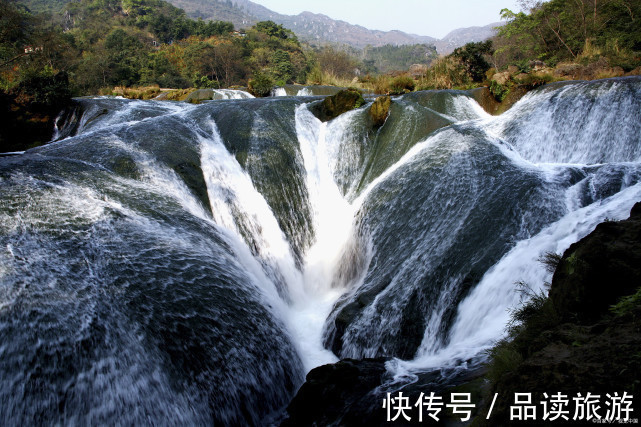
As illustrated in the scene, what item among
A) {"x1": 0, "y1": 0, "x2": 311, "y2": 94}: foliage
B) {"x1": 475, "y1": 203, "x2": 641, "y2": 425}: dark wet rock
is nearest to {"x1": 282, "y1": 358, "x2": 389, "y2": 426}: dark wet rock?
{"x1": 475, "y1": 203, "x2": 641, "y2": 425}: dark wet rock

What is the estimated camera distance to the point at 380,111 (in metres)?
10.0

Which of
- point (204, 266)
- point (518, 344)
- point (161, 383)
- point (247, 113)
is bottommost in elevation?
point (161, 383)

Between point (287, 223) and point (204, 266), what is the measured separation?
3.47 meters

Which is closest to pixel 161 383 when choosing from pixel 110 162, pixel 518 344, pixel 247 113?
pixel 518 344

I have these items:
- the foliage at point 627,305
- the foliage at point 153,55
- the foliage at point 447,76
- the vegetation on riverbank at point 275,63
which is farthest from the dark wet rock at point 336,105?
the foliage at point 153,55

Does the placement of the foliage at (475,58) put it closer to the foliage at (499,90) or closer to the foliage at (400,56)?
the foliage at (499,90)

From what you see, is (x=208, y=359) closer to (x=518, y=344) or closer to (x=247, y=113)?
(x=518, y=344)

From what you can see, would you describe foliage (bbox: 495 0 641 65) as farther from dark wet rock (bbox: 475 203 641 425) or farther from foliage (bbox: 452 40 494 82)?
dark wet rock (bbox: 475 203 641 425)

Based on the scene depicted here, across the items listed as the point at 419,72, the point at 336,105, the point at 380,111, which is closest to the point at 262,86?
the point at 419,72

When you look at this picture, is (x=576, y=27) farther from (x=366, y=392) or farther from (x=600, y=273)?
(x=366, y=392)

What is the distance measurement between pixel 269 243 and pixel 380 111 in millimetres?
4785

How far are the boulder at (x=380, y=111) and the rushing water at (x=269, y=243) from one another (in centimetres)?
26

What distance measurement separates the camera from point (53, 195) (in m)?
→ 4.88

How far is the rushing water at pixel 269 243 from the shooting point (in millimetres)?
3301
